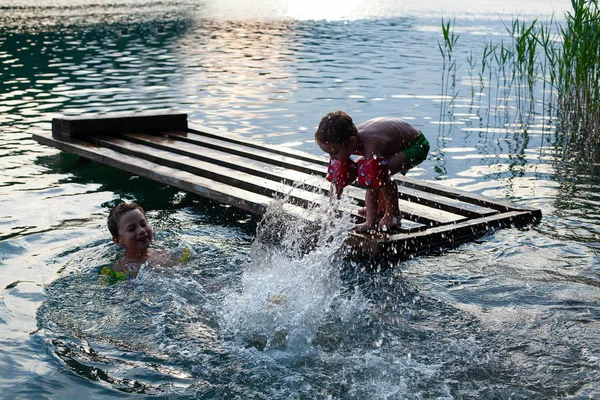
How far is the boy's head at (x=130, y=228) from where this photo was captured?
16.1 feet

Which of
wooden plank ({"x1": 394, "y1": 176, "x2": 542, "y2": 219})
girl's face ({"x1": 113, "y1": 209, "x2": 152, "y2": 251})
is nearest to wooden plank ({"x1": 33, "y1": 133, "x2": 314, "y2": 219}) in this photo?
girl's face ({"x1": 113, "y1": 209, "x2": 152, "y2": 251})

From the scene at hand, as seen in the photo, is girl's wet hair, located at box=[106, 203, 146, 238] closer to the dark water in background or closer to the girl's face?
the girl's face

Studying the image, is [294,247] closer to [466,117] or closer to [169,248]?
[169,248]

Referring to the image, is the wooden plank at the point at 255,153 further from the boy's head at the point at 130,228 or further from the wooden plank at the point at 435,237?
the boy's head at the point at 130,228

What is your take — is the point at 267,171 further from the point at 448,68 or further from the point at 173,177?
the point at 448,68

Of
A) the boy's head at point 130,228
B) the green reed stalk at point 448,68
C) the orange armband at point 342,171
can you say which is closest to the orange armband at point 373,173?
the orange armband at point 342,171

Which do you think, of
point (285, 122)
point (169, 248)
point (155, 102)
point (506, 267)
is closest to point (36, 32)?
point (155, 102)

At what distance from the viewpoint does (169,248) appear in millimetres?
5367

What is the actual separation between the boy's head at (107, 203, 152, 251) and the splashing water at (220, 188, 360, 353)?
2.46 feet

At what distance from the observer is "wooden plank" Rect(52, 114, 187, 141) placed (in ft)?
26.9

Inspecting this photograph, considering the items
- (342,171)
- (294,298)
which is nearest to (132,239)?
(294,298)

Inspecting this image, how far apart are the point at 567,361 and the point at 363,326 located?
107cm

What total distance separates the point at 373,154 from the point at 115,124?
4444 mm

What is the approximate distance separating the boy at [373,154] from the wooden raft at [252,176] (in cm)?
22
